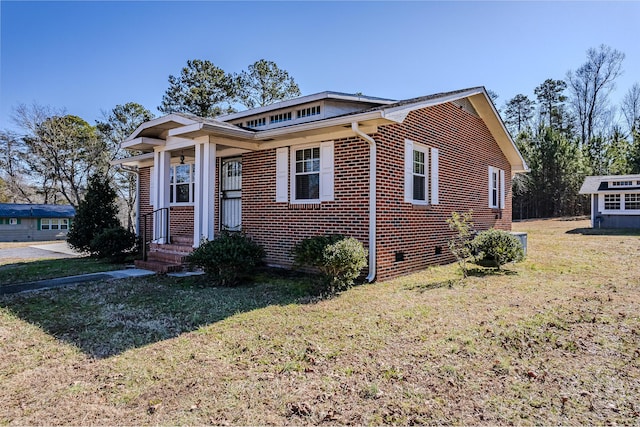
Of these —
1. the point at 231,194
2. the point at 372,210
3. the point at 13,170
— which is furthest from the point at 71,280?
the point at 13,170

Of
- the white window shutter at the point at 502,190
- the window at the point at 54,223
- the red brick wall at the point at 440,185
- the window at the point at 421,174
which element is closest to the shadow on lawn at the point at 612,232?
the white window shutter at the point at 502,190

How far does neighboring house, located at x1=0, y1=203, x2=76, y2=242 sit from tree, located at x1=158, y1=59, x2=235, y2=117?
1062 centimetres

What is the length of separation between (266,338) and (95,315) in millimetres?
2725

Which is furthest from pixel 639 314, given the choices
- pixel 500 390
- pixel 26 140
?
pixel 26 140

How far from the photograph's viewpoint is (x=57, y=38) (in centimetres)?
1080

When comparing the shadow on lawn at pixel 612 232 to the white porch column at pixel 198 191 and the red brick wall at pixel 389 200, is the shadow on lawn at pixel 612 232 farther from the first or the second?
the white porch column at pixel 198 191

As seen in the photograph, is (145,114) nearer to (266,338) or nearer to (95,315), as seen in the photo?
A: (95,315)

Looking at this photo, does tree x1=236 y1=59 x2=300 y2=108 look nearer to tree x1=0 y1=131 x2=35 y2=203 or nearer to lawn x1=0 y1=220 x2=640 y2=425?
tree x1=0 y1=131 x2=35 y2=203

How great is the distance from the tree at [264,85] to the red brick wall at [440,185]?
19.3 metres

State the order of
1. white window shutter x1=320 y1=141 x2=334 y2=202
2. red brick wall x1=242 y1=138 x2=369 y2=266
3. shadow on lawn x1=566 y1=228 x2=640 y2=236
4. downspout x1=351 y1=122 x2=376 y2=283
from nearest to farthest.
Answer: downspout x1=351 y1=122 x2=376 y2=283 → red brick wall x1=242 y1=138 x2=369 y2=266 → white window shutter x1=320 y1=141 x2=334 y2=202 → shadow on lawn x1=566 y1=228 x2=640 y2=236

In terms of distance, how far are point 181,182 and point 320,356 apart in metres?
9.37

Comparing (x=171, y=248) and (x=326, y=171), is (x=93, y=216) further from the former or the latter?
(x=326, y=171)

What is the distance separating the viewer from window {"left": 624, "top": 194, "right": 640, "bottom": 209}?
21.7 m

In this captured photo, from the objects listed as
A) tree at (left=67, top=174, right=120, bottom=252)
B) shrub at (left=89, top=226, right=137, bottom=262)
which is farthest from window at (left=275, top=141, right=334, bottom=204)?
tree at (left=67, top=174, right=120, bottom=252)
